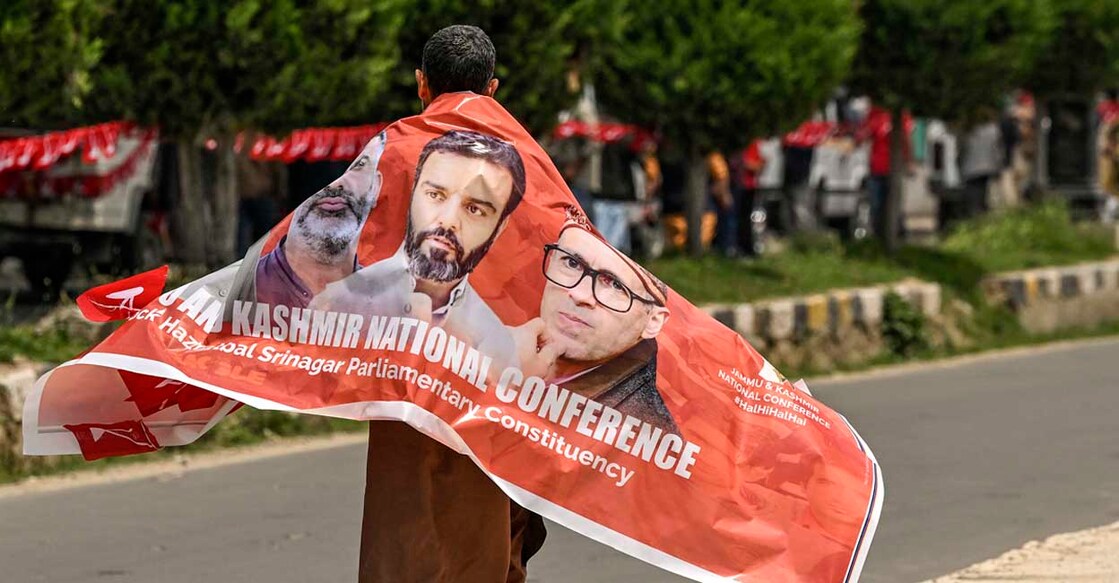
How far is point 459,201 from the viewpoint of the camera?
4699 mm

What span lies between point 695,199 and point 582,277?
10.9 m

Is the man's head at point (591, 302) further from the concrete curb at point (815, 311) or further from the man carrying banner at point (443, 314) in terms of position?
the concrete curb at point (815, 311)

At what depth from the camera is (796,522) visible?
4723 mm

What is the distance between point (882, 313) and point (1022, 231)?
203 inches

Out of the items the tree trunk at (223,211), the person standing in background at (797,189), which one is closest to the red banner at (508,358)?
the tree trunk at (223,211)

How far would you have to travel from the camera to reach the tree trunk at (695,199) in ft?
50.4

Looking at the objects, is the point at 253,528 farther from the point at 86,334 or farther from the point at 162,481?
the point at 86,334

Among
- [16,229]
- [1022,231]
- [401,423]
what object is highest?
[401,423]

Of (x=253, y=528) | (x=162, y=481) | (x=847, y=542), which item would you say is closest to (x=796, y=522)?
(x=847, y=542)

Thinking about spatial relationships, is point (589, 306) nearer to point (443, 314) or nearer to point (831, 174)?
point (443, 314)

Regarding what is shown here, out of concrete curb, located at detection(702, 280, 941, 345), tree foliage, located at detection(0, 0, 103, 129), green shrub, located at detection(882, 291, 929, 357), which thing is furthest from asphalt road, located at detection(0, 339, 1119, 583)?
green shrub, located at detection(882, 291, 929, 357)

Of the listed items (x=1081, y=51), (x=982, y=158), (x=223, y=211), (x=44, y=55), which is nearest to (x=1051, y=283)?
(x=1081, y=51)

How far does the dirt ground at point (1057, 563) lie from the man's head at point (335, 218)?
3143mm

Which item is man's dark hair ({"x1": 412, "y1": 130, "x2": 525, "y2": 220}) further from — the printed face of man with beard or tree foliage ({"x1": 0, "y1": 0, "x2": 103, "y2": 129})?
tree foliage ({"x1": 0, "y1": 0, "x2": 103, "y2": 129})
